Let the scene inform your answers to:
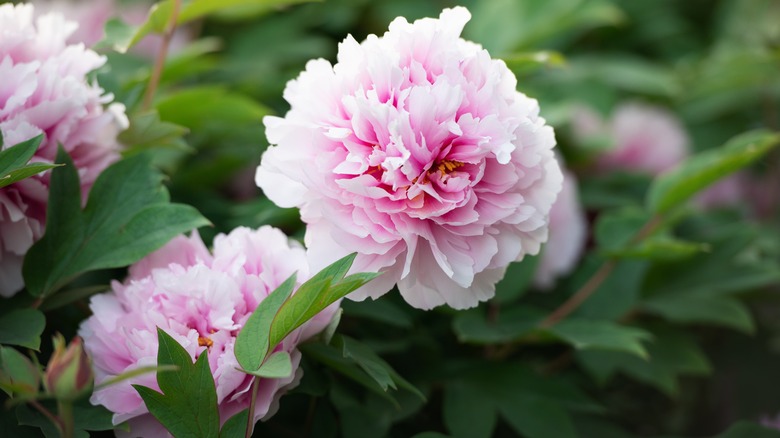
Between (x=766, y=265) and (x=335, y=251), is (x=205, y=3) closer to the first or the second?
(x=335, y=251)

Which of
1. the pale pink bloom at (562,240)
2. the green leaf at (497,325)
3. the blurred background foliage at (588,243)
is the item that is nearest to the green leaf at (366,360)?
the blurred background foliage at (588,243)

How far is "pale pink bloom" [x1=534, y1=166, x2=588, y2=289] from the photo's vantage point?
766 millimetres

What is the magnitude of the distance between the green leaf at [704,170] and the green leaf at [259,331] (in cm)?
37

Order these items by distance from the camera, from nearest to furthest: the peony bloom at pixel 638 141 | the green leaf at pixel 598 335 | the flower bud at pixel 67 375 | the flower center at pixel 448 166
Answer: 1. the flower bud at pixel 67 375
2. the flower center at pixel 448 166
3. the green leaf at pixel 598 335
4. the peony bloom at pixel 638 141

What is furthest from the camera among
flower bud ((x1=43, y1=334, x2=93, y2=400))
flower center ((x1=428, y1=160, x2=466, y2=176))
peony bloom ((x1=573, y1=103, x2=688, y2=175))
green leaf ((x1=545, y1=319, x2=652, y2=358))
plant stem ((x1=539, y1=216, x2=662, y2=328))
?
peony bloom ((x1=573, y1=103, x2=688, y2=175))

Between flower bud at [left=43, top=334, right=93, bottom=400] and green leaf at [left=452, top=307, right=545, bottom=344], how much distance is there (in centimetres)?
28

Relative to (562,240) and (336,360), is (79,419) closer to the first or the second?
(336,360)

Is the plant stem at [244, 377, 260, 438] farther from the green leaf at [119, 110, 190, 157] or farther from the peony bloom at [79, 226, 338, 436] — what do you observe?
the green leaf at [119, 110, 190, 157]

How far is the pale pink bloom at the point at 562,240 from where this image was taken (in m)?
0.77

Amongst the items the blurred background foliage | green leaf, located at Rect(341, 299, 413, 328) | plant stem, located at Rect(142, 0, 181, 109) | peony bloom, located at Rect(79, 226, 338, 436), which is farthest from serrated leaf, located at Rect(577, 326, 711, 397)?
plant stem, located at Rect(142, 0, 181, 109)

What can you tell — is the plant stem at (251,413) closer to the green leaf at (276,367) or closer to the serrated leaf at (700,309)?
the green leaf at (276,367)

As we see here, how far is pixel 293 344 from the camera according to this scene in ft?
1.54

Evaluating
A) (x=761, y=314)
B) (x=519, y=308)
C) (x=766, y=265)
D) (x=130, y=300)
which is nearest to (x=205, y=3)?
(x=130, y=300)

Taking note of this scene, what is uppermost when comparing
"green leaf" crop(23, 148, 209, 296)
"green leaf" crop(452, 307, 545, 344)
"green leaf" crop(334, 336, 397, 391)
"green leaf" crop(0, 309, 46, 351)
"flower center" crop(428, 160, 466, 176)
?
"flower center" crop(428, 160, 466, 176)
